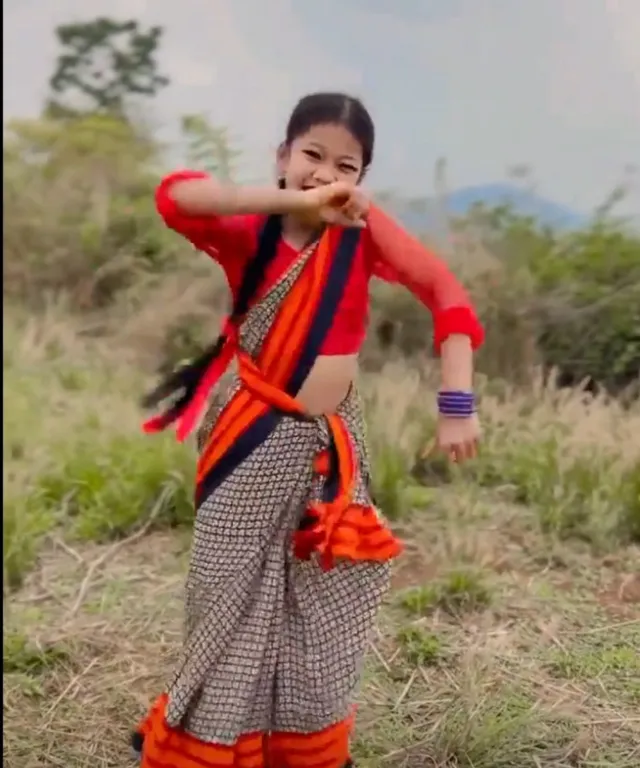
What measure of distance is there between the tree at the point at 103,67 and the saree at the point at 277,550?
0.54 meters

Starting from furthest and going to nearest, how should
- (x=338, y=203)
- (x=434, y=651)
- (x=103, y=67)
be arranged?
1. (x=103, y=67)
2. (x=434, y=651)
3. (x=338, y=203)

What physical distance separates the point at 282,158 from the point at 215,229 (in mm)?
81

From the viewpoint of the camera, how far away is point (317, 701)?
0.89 m

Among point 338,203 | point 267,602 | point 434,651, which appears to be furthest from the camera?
point 434,651

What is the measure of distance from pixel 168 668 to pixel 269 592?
361 mm

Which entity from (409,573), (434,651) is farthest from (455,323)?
(409,573)

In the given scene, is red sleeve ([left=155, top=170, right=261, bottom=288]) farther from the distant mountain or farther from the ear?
the distant mountain

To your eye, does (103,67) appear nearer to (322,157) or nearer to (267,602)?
(322,157)

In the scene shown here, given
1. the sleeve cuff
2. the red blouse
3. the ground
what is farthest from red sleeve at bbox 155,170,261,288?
the ground

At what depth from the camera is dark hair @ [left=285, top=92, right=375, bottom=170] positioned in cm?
82

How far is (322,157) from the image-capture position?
2.70 feet

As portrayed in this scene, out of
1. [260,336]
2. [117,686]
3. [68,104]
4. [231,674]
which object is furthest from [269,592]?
[68,104]

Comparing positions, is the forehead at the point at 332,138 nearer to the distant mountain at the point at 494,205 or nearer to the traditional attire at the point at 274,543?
the traditional attire at the point at 274,543

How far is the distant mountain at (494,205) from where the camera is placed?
1.53 metres
